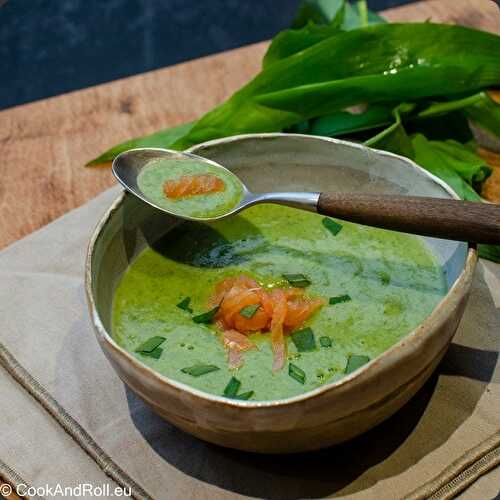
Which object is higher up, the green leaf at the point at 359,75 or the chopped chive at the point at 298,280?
the green leaf at the point at 359,75

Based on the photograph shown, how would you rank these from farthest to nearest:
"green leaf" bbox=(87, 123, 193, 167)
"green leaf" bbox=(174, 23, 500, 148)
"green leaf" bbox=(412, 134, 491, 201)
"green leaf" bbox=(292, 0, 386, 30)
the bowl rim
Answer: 1. "green leaf" bbox=(292, 0, 386, 30)
2. "green leaf" bbox=(87, 123, 193, 167)
3. "green leaf" bbox=(174, 23, 500, 148)
4. "green leaf" bbox=(412, 134, 491, 201)
5. the bowl rim

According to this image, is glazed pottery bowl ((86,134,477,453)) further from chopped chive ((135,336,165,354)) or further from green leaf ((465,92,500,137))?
green leaf ((465,92,500,137))

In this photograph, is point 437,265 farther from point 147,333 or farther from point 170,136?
point 170,136

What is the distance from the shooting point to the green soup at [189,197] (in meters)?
1.50

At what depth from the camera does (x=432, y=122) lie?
1.98 metres

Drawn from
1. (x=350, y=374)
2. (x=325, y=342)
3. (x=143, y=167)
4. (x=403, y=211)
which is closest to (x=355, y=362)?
(x=325, y=342)

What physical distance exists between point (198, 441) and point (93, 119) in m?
1.25

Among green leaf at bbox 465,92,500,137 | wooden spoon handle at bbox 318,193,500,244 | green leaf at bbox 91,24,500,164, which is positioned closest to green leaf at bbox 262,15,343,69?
green leaf at bbox 91,24,500,164

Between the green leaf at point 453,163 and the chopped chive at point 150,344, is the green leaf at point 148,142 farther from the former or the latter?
the chopped chive at point 150,344

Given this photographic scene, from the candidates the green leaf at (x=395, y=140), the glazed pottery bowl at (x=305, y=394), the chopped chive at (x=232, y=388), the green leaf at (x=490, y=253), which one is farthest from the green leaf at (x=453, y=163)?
the chopped chive at (x=232, y=388)

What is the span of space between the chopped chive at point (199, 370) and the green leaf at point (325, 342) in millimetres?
188

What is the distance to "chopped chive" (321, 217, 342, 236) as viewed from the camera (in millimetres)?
1547

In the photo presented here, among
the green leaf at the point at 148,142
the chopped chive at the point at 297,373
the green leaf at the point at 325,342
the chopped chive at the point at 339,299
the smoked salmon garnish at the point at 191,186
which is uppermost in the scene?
the smoked salmon garnish at the point at 191,186

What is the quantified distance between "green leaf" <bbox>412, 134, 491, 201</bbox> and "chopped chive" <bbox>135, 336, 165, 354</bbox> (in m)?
0.83
